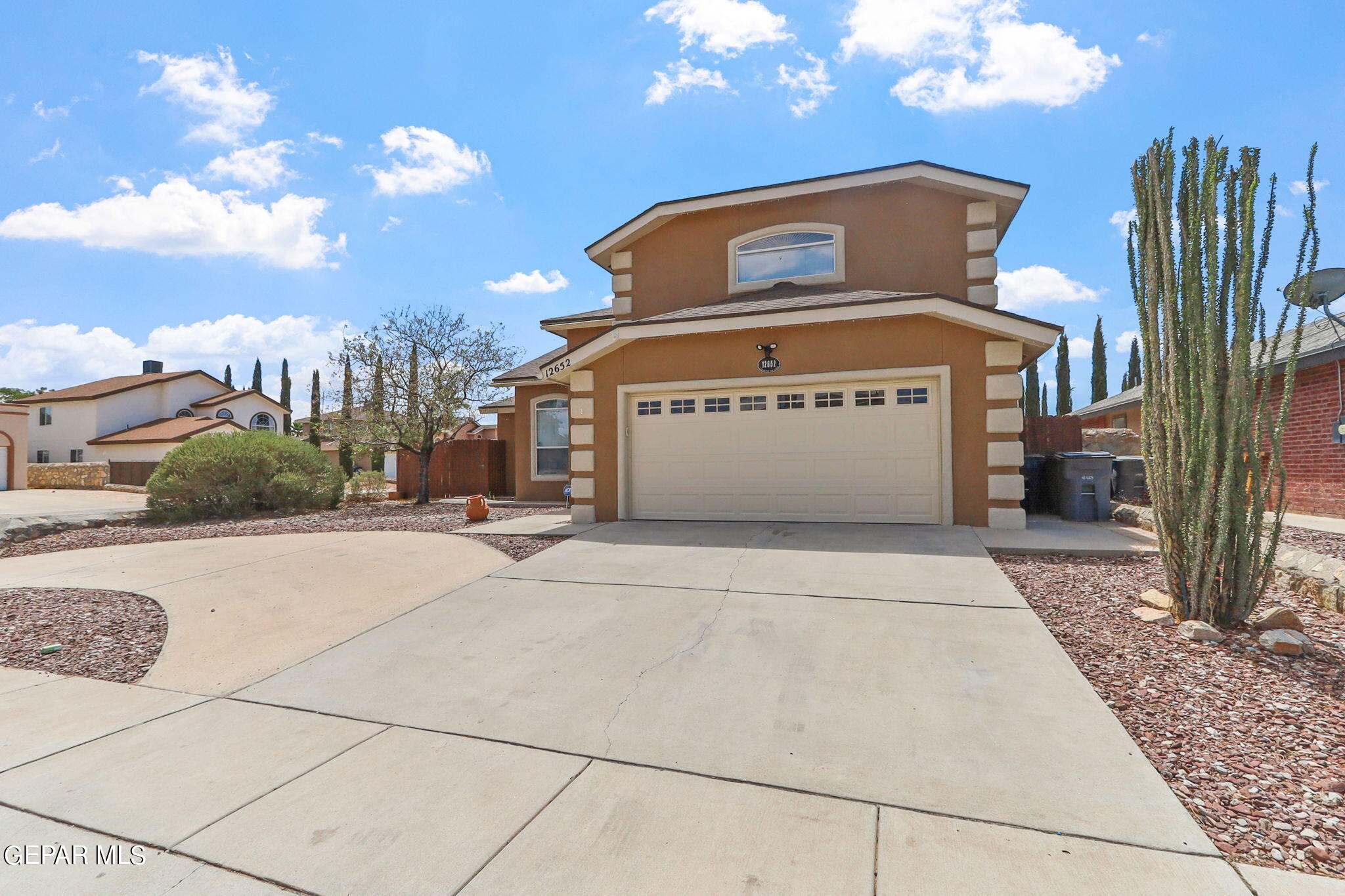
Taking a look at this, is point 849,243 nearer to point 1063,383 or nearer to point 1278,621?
A: point 1278,621

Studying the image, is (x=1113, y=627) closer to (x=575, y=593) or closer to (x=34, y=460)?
(x=575, y=593)

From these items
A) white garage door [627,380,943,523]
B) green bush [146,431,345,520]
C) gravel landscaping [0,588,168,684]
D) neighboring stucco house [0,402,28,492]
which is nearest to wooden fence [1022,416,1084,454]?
white garage door [627,380,943,523]

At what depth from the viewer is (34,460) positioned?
35125 millimetres

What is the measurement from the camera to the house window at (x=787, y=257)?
11180 mm

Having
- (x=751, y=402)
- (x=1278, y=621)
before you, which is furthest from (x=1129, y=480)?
(x=1278, y=621)

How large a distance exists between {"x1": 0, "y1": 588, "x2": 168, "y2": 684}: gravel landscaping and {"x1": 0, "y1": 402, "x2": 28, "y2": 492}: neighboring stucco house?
96.8 feet

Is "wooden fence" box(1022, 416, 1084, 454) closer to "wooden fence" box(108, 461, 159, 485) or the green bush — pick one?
the green bush

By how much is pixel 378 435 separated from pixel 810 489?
12364 millimetres

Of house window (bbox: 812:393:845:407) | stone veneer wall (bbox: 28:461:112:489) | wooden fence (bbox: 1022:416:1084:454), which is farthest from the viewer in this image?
stone veneer wall (bbox: 28:461:112:489)

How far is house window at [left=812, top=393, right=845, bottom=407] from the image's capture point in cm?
942

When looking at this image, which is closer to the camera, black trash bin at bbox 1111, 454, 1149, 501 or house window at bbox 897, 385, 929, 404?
house window at bbox 897, 385, 929, 404

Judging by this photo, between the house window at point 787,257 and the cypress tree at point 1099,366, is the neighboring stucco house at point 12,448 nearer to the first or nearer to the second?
the house window at point 787,257

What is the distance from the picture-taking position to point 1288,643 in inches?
164

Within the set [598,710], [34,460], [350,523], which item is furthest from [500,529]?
[34,460]
